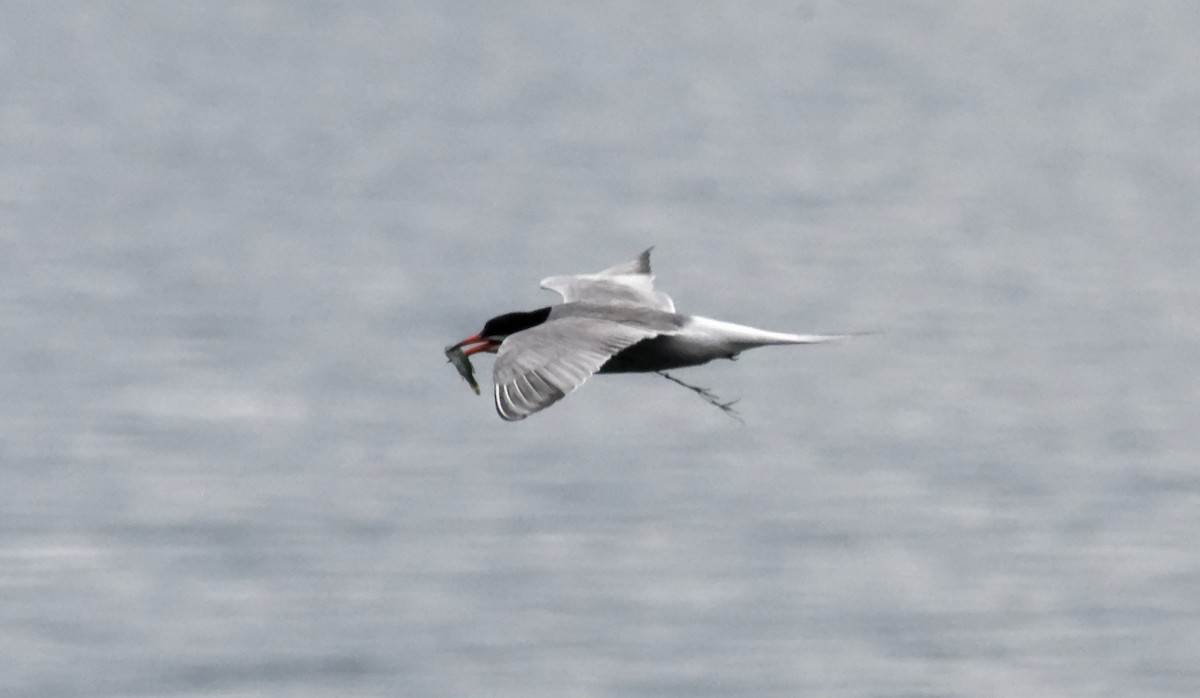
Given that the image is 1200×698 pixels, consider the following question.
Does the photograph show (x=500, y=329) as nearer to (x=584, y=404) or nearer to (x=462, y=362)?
(x=462, y=362)

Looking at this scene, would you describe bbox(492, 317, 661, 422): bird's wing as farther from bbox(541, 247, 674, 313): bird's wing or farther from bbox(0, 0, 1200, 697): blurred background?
bbox(0, 0, 1200, 697): blurred background

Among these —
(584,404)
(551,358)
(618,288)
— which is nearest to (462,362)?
(551,358)

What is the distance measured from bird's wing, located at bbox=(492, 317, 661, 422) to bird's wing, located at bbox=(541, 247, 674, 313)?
1369 mm

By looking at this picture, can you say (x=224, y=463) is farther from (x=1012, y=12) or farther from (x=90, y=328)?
(x=1012, y=12)

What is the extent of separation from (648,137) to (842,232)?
8777 mm

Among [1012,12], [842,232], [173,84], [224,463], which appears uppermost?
[1012,12]

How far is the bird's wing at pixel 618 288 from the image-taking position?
12.8 meters

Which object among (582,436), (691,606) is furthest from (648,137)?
(691,606)

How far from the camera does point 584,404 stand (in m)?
21.6

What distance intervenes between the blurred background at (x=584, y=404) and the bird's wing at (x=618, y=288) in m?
2.85

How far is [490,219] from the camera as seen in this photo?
99.2 ft

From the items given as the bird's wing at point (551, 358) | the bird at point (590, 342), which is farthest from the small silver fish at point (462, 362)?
the bird's wing at point (551, 358)

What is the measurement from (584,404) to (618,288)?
27.8 feet

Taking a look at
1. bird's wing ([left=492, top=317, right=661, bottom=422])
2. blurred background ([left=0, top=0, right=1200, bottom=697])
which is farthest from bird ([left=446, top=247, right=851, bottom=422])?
blurred background ([left=0, top=0, right=1200, bottom=697])
